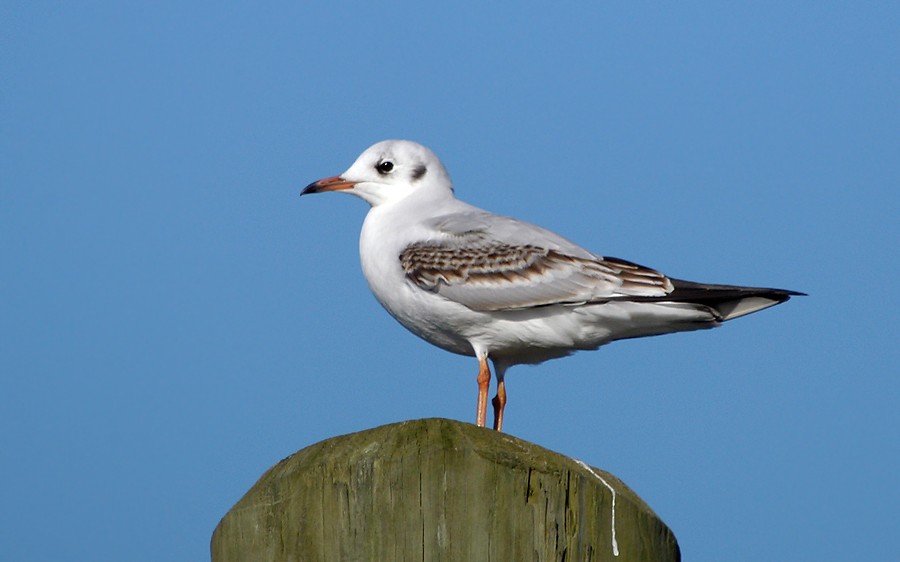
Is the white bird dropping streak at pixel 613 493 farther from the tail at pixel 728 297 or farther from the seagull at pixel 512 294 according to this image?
the seagull at pixel 512 294

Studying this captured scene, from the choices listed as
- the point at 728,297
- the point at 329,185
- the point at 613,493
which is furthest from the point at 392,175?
the point at 613,493

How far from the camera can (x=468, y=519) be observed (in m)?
3.63

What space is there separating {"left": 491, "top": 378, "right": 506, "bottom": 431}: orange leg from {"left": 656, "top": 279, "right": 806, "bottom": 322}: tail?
5.22 ft

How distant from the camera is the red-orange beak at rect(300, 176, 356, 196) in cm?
915

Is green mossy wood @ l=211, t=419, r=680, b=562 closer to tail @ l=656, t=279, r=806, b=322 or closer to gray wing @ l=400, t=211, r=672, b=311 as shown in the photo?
tail @ l=656, t=279, r=806, b=322

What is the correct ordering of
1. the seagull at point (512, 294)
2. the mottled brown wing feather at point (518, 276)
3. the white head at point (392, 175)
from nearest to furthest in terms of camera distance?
the seagull at point (512, 294)
the mottled brown wing feather at point (518, 276)
the white head at point (392, 175)

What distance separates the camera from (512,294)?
7.66 meters

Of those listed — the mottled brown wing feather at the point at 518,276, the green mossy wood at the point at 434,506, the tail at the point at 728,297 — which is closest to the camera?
the green mossy wood at the point at 434,506

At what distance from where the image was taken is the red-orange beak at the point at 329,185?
9.15 meters

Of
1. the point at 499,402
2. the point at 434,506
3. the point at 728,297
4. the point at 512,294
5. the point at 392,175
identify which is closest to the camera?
the point at 434,506

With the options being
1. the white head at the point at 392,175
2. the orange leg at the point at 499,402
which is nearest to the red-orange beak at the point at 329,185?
the white head at the point at 392,175

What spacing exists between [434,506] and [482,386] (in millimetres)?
4233

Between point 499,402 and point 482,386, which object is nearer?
point 482,386

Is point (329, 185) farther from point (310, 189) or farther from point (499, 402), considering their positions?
point (499, 402)
